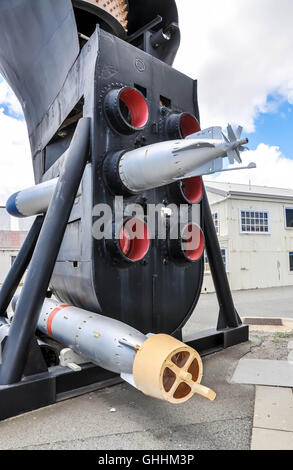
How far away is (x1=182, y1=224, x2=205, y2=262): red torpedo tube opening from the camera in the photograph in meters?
5.31

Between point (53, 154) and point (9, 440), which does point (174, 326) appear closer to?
point (9, 440)

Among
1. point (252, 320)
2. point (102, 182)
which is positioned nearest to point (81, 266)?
point (102, 182)

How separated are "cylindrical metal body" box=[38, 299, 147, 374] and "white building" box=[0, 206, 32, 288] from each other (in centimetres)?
1501

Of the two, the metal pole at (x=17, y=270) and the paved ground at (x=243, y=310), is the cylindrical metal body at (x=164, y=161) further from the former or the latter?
the paved ground at (x=243, y=310)

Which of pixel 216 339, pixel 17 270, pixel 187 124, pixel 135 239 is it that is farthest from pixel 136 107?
pixel 216 339

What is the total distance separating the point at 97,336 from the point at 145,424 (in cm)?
98

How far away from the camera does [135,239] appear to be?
4.78m

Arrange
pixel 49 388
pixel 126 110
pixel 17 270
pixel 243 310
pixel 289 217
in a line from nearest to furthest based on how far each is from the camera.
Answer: pixel 49 388, pixel 126 110, pixel 17 270, pixel 243 310, pixel 289 217

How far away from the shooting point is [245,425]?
3346 millimetres

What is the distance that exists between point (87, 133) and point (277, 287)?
17.6 meters

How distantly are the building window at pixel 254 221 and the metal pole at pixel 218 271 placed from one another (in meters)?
13.6

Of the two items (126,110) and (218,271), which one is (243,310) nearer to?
(218,271)

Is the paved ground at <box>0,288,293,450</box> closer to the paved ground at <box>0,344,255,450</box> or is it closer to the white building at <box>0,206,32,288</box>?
the paved ground at <box>0,344,255,450</box>

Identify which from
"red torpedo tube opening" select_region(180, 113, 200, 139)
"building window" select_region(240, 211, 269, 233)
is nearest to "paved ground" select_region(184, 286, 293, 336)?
"red torpedo tube opening" select_region(180, 113, 200, 139)
